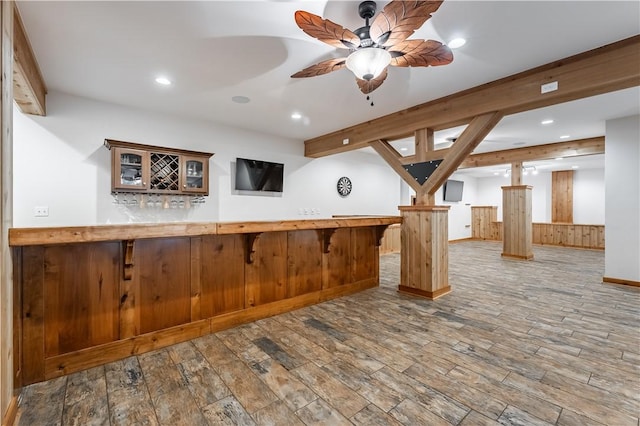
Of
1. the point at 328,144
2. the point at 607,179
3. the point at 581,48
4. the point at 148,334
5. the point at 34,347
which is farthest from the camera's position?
the point at 328,144

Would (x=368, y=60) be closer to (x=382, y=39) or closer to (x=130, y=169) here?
(x=382, y=39)

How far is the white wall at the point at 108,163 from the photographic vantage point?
337cm

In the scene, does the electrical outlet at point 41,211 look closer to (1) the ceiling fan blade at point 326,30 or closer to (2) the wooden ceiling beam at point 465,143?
(1) the ceiling fan blade at point 326,30

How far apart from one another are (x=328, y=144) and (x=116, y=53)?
11.6ft

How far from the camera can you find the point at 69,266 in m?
2.10

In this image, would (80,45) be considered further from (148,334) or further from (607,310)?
(607,310)

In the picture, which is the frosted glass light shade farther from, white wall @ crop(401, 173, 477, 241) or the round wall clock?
white wall @ crop(401, 173, 477, 241)

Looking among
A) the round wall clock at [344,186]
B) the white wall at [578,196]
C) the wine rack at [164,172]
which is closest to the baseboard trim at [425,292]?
the round wall clock at [344,186]

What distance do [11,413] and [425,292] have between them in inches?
152

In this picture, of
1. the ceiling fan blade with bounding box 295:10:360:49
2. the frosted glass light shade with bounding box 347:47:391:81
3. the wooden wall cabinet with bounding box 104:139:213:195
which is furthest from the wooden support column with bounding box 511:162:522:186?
the wooden wall cabinet with bounding box 104:139:213:195

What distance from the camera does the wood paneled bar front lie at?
1.93 metres

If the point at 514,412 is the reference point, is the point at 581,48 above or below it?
above

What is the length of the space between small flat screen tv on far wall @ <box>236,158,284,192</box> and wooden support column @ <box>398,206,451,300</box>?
8.31 feet

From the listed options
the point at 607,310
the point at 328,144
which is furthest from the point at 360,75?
the point at 607,310
